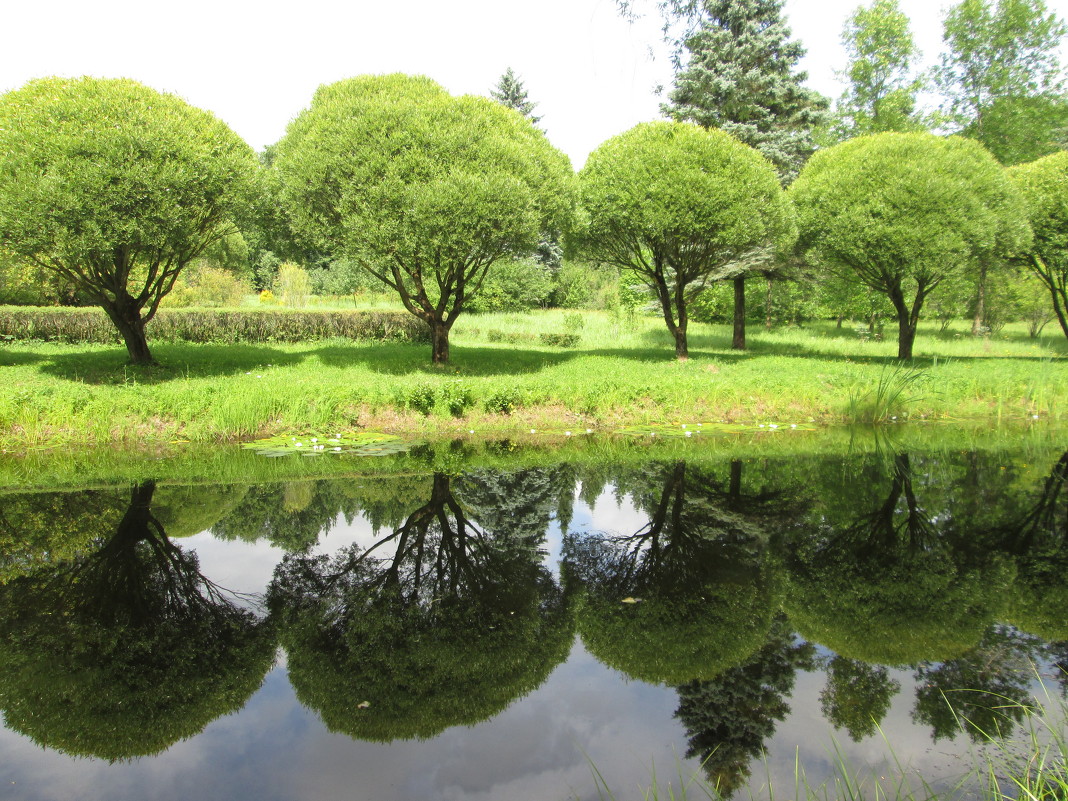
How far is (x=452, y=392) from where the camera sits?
12.1 metres

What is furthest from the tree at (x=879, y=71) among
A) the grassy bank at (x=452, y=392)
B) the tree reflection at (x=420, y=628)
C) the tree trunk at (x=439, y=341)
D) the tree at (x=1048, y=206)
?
the tree reflection at (x=420, y=628)

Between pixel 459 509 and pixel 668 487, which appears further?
pixel 668 487

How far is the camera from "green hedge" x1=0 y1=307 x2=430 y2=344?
19062 mm

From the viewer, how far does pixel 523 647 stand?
4.67m

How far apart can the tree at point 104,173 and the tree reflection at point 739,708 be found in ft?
40.5

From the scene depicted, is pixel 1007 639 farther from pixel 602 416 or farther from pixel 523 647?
pixel 602 416

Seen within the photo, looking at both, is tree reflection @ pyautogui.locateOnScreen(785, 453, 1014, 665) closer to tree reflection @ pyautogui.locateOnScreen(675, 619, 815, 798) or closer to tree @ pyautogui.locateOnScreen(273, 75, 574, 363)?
tree reflection @ pyautogui.locateOnScreen(675, 619, 815, 798)

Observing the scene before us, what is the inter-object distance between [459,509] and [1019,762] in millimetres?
5327

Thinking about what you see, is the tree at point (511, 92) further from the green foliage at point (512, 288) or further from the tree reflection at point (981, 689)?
the tree reflection at point (981, 689)

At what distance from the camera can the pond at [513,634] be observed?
3.57 m

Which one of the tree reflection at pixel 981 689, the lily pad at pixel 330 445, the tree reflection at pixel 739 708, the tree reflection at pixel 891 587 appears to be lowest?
the tree reflection at pixel 739 708

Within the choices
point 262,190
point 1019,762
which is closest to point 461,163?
point 262,190

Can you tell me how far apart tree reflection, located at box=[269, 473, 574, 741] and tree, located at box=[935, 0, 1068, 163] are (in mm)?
33260

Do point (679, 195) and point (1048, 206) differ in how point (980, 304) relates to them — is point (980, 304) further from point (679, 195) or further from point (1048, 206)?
point (679, 195)
